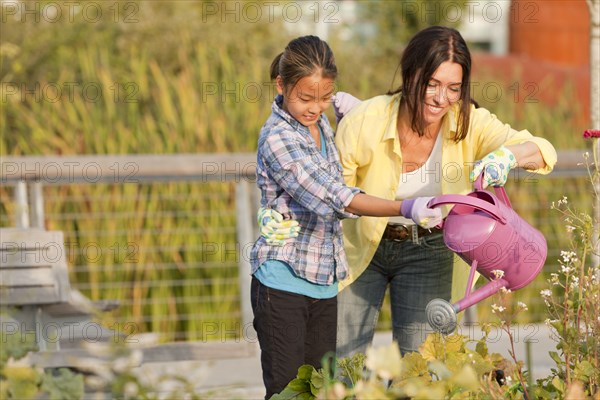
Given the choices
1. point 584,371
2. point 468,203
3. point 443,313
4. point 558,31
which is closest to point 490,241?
point 468,203

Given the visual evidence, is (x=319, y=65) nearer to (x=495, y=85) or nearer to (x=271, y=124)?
(x=271, y=124)

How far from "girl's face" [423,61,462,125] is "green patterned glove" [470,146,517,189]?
20 centimetres

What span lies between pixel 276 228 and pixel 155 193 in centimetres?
280

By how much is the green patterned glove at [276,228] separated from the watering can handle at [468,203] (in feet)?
1.52

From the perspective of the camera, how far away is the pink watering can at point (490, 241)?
99.4 inches

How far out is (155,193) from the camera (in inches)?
217

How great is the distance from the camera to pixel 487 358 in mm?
2459

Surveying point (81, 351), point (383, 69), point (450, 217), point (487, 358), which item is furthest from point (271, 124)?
point (383, 69)

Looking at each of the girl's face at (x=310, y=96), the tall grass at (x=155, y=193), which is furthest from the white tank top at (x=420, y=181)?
the tall grass at (x=155, y=193)

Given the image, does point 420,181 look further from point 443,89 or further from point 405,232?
point 443,89

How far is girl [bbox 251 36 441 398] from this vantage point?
271 cm

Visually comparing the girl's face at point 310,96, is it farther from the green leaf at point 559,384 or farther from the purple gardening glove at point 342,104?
the green leaf at point 559,384

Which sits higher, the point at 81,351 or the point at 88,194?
the point at 88,194

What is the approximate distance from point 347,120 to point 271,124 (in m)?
0.33
